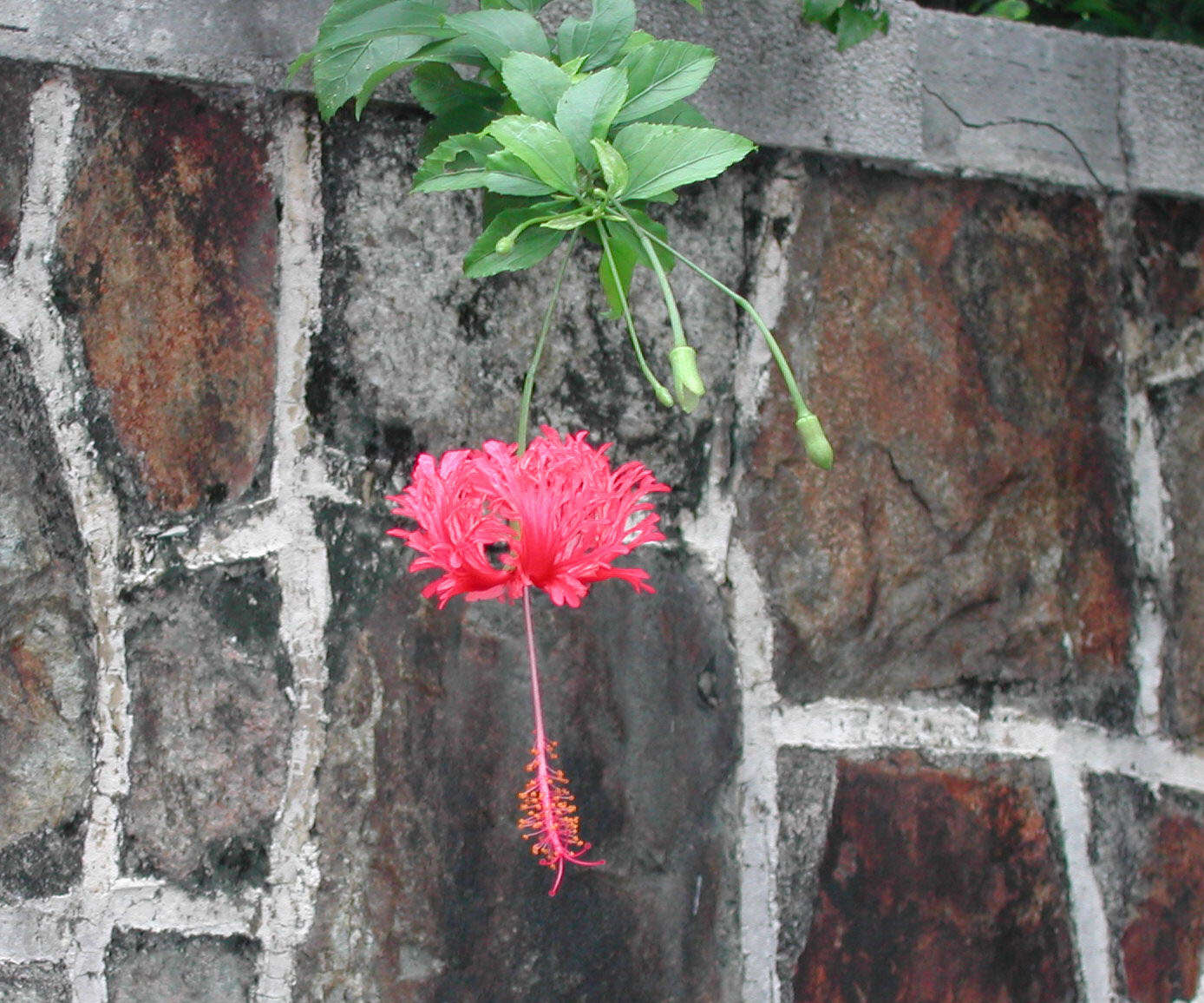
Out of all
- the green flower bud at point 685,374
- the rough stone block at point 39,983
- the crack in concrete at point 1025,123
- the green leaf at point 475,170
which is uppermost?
the crack in concrete at point 1025,123

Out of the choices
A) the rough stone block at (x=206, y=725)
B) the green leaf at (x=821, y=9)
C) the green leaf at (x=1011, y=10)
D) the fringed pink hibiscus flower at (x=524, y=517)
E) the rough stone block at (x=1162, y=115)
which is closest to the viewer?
the fringed pink hibiscus flower at (x=524, y=517)

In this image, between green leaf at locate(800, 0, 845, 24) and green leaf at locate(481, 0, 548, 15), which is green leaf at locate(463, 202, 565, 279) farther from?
green leaf at locate(800, 0, 845, 24)

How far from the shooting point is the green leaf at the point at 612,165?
78 centimetres

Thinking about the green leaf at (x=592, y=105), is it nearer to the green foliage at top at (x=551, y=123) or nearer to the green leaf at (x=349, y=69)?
the green foliage at top at (x=551, y=123)

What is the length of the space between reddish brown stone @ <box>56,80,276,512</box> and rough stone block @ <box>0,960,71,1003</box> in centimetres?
36

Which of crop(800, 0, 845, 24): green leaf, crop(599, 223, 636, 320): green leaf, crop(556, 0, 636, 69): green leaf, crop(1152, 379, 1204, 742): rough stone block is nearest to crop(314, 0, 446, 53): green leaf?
crop(556, 0, 636, 69): green leaf

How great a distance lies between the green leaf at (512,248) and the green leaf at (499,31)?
11 cm

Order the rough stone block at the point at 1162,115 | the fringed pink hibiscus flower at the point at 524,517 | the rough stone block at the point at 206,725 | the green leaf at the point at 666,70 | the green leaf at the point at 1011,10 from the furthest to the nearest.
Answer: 1. the green leaf at the point at 1011,10
2. the rough stone block at the point at 1162,115
3. the rough stone block at the point at 206,725
4. the green leaf at the point at 666,70
5. the fringed pink hibiscus flower at the point at 524,517

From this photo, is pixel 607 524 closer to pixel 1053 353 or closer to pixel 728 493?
pixel 728 493

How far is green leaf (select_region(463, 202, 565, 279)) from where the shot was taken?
0.86 meters

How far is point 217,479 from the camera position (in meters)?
0.99

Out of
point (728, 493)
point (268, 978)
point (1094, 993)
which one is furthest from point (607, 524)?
point (1094, 993)

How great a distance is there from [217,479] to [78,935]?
36 cm

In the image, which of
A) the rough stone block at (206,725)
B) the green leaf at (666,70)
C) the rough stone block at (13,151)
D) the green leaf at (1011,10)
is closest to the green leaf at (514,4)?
the green leaf at (666,70)
